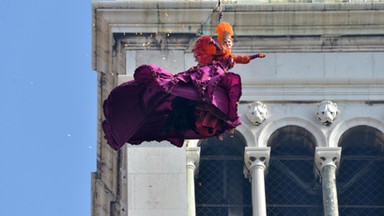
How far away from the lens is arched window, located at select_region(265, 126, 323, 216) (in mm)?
81125

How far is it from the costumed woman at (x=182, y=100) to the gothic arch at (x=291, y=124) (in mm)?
5159

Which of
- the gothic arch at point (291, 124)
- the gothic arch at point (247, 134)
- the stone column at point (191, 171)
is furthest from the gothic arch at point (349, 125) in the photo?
the stone column at point (191, 171)

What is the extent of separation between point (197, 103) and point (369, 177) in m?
7.71

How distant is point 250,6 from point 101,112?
3551mm

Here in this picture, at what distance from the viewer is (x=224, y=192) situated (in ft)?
267

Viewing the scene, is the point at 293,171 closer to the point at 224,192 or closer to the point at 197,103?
the point at 224,192

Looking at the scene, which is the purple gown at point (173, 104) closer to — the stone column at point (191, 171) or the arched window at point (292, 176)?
the stone column at point (191, 171)

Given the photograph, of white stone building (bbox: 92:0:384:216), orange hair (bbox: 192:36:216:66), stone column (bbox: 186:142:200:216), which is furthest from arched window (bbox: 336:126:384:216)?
orange hair (bbox: 192:36:216:66)

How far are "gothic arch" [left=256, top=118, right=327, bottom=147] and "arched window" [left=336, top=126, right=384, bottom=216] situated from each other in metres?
0.49

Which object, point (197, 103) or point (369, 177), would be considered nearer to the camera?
point (197, 103)

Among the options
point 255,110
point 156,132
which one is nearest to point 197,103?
point 156,132

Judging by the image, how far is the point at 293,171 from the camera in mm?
81688

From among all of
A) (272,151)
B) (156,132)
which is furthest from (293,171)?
(156,132)

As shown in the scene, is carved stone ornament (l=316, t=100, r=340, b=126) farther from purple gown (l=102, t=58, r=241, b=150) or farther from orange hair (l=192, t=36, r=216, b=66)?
orange hair (l=192, t=36, r=216, b=66)
